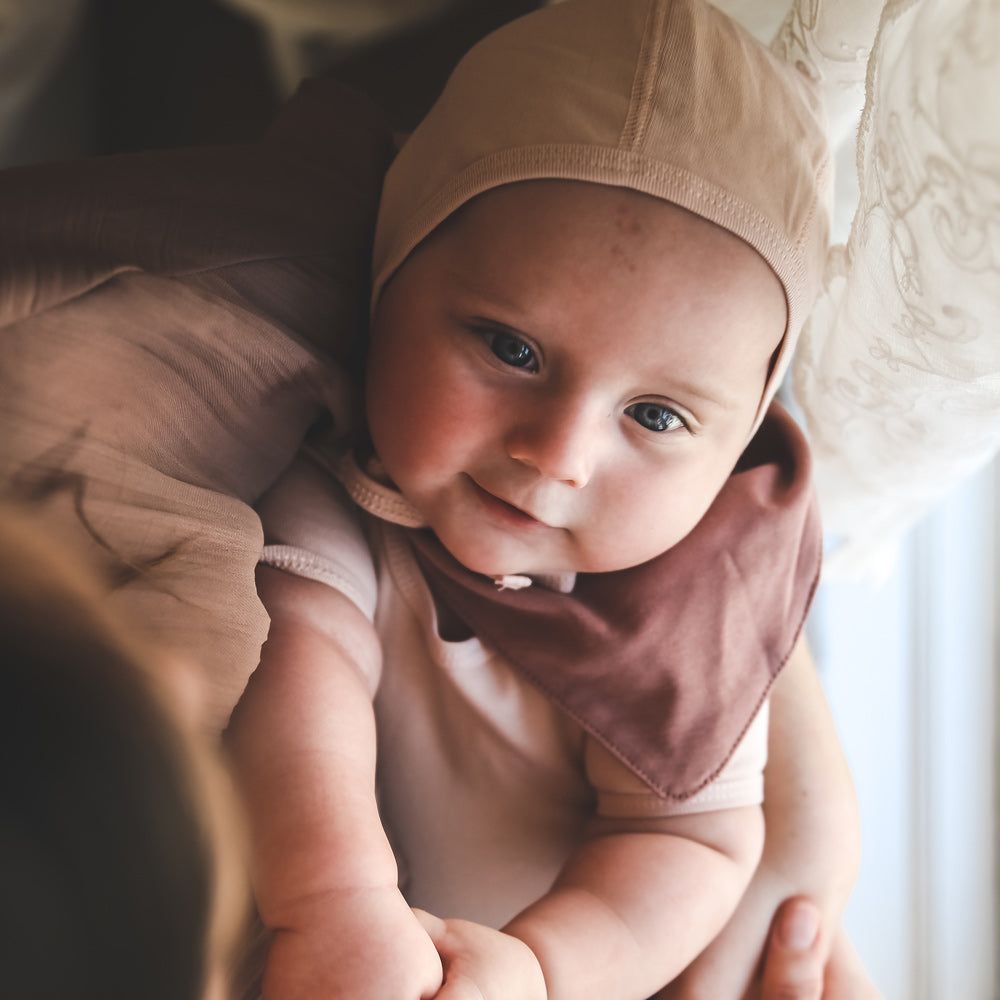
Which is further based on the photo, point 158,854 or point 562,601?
point 562,601

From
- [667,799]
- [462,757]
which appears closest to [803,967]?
[667,799]

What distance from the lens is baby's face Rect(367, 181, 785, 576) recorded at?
0.47 m

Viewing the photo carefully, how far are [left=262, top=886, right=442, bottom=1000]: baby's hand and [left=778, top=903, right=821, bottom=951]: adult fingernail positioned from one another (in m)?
0.27

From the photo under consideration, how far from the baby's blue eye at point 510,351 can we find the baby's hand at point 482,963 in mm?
271

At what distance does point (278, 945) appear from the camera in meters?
0.41

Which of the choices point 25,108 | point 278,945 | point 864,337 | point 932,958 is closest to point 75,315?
point 25,108

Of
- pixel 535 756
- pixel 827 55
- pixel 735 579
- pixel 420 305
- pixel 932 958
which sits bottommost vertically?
pixel 932 958

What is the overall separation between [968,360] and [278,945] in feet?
1.27

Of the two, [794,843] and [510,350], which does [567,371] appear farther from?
[794,843]

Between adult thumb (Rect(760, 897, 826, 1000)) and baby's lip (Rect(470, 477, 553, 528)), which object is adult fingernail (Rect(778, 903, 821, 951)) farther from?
baby's lip (Rect(470, 477, 553, 528))

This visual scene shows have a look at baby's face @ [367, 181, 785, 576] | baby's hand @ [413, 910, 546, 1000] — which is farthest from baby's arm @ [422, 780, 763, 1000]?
baby's face @ [367, 181, 785, 576]

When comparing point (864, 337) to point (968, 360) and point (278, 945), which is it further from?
point (278, 945)

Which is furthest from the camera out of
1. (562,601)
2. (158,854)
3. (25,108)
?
(562,601)

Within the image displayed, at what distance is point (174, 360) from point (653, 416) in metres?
0.24
